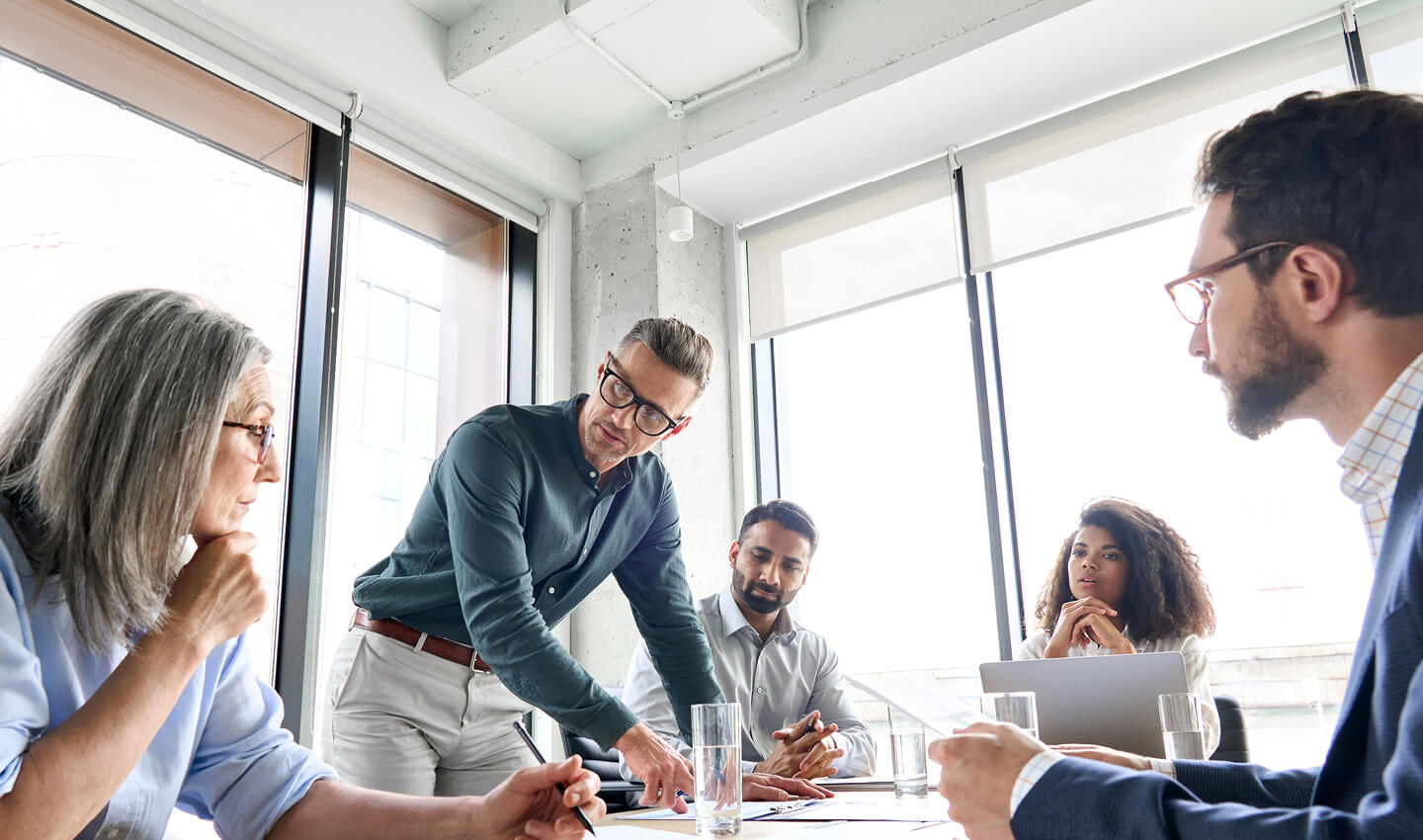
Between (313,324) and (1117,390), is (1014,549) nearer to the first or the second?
(1117,390)

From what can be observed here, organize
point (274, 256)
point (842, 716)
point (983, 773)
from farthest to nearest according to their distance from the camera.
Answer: point (274, 256) → point (842, 716) → point (983, 773)

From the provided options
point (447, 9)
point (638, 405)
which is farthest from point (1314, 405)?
point (447, 9)

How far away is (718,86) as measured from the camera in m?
3.84

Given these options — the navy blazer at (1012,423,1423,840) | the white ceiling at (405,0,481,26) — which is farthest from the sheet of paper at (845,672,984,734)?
the white ceiling at (405,0,481,26)

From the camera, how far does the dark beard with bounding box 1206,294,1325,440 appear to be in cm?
105

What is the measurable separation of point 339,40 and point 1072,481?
9.27 ft

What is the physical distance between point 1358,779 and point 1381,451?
32cm

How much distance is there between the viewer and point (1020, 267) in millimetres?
3652

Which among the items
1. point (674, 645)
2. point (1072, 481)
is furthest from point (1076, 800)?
point (1072, 481)

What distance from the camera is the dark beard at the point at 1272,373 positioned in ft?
3.45

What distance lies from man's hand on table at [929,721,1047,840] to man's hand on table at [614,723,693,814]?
2.13ft

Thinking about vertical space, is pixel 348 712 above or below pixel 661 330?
below

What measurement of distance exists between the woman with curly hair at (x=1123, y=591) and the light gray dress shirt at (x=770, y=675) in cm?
58

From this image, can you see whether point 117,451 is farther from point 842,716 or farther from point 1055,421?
point 1055,421
